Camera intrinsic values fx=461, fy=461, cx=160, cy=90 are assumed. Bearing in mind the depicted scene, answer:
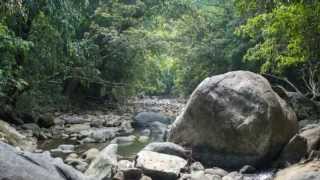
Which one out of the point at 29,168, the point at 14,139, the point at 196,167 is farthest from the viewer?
the point at 14,139

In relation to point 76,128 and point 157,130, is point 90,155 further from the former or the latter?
point 157,130

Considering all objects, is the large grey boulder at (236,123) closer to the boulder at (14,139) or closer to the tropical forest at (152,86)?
the tropical forest at (152,86)

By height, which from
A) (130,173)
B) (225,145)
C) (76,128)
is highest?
(225,145)

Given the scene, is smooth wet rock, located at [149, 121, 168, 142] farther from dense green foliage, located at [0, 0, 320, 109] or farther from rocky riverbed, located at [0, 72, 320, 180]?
dense green foliage, located at [0, 0, 320, 109]

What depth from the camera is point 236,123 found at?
884cm

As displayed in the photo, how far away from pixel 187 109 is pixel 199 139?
74 cm

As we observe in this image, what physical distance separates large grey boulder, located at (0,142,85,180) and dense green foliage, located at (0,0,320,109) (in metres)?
4.45

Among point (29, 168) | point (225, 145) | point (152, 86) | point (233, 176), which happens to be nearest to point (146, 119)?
point (225, 145)

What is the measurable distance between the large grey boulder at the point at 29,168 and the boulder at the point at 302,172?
3279mm

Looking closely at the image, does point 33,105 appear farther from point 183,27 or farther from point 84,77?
point 183,27

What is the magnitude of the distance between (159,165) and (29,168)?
11.9 feet

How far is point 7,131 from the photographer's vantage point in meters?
11.0

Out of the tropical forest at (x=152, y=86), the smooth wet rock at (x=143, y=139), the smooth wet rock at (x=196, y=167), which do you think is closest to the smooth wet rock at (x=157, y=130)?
the tropical forest at (x=152, y=86)

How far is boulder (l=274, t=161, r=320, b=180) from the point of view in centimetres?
662
